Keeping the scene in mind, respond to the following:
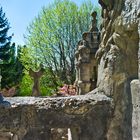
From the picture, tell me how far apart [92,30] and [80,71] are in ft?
6.41

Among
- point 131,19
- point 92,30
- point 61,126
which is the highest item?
point 92,30

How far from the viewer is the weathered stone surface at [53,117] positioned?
452 cm

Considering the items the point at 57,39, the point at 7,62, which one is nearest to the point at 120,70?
the point at 57,39

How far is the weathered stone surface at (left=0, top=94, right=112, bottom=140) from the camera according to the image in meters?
4.52

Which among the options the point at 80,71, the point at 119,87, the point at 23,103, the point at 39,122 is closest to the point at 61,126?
the point at 39,122

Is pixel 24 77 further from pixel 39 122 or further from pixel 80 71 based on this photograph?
pixel 39 122

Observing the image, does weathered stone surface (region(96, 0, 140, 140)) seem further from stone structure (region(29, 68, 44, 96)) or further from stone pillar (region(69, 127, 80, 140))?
stone structure (region(29, 68, 44, 96))

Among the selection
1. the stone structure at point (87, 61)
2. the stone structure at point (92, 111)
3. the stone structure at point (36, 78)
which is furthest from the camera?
the stone structure at point (87, 61)

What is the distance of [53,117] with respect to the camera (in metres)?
4.52

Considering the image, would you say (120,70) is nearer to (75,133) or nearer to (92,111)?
(92,111)

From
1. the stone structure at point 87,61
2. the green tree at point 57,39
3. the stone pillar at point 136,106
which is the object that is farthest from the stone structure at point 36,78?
the green tree at point 57,39

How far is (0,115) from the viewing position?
14.9 feet

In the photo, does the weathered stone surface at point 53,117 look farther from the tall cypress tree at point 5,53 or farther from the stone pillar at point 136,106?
the tall cypress tree at point 5,53

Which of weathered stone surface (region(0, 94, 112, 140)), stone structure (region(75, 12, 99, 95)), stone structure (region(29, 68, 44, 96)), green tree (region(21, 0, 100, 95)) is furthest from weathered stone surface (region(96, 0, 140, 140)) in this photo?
green tree (region(21, 0, 100, 95))
